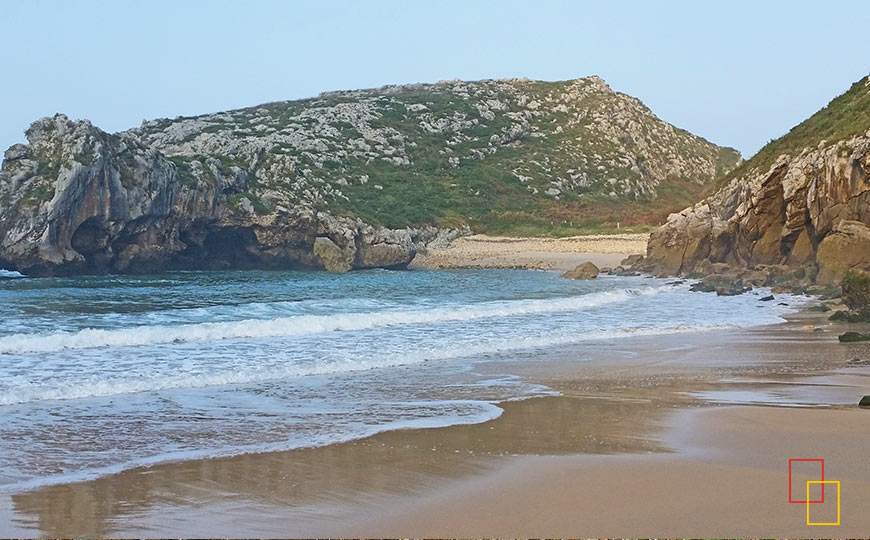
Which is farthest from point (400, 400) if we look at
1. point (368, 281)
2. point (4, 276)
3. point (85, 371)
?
point (4, 276)

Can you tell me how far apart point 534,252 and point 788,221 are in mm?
25954

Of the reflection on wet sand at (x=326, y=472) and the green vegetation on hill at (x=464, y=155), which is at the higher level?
the green vegetation on hill at (x=464, y=155)

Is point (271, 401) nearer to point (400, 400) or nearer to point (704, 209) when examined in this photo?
point (400, 400)

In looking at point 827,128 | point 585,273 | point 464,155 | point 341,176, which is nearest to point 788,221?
point 827,128

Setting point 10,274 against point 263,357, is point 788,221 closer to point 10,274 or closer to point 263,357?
point 263,357

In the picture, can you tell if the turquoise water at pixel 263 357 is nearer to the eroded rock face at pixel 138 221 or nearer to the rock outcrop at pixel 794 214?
the rock outcrop at pixel 794 214

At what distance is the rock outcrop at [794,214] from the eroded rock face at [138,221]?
18.1 m

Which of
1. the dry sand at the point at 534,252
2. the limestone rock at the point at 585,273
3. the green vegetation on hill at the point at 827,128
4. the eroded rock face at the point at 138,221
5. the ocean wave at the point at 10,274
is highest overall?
the green vegetation on hill at the point at 827,128

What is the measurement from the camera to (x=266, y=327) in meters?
20.5

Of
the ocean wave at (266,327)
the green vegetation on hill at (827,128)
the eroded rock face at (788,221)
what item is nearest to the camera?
the ocean wave at (266,327)

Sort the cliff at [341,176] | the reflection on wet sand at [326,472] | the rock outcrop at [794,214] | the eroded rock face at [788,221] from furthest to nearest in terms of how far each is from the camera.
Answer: the cliff at [341,176], the rock outcrop at [794,214], the eroded rock face at [788,221], the reflection on wet sand at [326,472]

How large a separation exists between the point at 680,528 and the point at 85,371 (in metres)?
A: 10.8

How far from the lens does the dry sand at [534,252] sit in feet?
172

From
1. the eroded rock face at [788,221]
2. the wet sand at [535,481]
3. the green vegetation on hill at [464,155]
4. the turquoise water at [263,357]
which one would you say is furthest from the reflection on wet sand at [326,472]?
the green vegetation on hill at [464,155]
